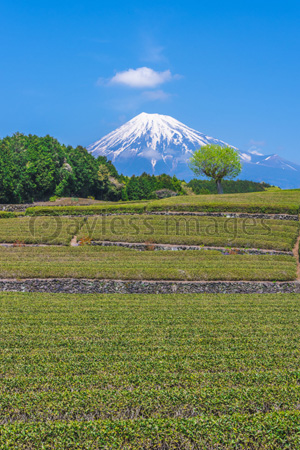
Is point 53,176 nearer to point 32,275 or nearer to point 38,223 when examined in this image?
point 38,223

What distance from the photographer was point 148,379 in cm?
809

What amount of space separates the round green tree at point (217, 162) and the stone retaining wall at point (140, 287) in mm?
42616

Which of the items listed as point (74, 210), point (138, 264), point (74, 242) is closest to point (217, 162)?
point (74, 210)

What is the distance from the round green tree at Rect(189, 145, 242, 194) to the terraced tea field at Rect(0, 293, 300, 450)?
5164 cm

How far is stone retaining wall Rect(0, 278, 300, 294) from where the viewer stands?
20.8 m

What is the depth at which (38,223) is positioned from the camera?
3753 centimetres

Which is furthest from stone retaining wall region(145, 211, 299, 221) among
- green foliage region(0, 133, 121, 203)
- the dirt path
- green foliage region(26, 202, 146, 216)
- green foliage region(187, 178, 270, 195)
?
green foliage region(187, 178, 270, 195)

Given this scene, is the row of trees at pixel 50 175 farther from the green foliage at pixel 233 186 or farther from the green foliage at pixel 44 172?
the green foliage at pixel 233 186

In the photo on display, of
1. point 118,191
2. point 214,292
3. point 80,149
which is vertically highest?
point 80,149

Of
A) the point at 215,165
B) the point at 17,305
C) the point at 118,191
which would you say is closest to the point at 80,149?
the point at 118,191

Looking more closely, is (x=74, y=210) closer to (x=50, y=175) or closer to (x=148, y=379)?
(x=50, y=175)

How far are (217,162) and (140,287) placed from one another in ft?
154

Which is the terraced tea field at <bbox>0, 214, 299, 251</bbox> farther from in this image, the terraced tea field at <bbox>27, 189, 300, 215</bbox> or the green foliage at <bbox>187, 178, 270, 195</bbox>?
the green foliage at <bbox>187, 178, 270, 195</bbox>

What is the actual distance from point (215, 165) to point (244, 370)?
190ft
